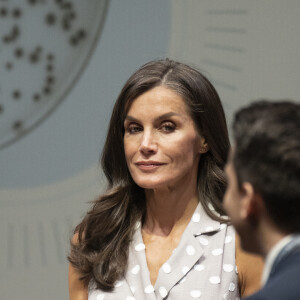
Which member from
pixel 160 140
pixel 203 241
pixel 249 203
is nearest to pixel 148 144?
pixel 160 140

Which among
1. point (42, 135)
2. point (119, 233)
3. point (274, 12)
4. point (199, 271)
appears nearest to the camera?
point (199, 271)

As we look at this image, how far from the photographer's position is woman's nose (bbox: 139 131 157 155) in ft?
6.03

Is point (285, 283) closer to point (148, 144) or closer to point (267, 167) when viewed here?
point (267, 167)

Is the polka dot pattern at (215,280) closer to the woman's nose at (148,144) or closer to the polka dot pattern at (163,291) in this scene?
the polka dot pattern at (163,291)

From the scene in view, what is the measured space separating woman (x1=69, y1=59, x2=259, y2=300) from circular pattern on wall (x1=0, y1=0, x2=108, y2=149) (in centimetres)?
117

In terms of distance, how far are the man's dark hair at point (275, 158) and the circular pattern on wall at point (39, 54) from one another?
205 cm

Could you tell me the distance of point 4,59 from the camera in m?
3.16

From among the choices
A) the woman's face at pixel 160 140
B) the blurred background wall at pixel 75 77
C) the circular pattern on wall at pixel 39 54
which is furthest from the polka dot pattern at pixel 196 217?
the circular pattern on wall at pixel 39 54

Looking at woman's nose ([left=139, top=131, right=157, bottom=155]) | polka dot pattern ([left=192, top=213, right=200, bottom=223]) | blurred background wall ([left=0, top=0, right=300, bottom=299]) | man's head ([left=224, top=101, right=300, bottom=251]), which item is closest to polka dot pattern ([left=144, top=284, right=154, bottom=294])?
polka dot pattern ([left=192, top=213, right=200, bottom=223])

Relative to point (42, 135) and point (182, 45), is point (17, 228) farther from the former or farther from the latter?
point (182, 45)

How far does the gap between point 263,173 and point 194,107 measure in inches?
32.2

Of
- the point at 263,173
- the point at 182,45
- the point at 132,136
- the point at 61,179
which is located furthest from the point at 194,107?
the point at 61,179

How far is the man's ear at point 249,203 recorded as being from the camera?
3.69 ft

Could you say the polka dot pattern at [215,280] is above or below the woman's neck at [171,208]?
below
